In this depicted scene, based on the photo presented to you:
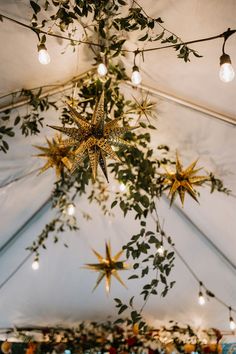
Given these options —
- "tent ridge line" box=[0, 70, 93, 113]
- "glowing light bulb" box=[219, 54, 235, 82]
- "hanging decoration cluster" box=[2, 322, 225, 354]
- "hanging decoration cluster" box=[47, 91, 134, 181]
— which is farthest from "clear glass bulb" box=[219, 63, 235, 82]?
"hanging decoration cluster" box=[2, 322, 225, 354]

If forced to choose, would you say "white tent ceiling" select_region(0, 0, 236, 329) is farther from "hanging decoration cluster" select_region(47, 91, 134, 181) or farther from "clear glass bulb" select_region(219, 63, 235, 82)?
"hanging decoration cluster" select_region(47, 91, 134, 181)

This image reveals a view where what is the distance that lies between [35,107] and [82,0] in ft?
2.58

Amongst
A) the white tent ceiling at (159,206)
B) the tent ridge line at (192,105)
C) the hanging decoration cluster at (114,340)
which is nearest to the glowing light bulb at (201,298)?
the white tent ceiling at (159,206)

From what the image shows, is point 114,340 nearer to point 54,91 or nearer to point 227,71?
point 54,91

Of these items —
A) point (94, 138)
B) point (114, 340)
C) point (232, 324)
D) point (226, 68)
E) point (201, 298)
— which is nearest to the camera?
point (226, 68)

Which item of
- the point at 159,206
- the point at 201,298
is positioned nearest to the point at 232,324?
the point at 201,298

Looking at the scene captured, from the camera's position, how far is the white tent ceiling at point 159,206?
178cm

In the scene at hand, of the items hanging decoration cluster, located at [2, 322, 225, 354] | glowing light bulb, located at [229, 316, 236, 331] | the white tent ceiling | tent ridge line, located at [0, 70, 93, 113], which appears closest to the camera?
the white tent ceiling

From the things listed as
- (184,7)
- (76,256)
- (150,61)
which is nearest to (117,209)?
(76,256)

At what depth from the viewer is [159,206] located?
3.40 meters

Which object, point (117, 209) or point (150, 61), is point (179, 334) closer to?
point (117, 209)

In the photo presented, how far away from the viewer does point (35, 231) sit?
3496 millimetres

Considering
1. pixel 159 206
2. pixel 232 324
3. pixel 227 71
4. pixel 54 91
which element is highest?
pixel 54 91

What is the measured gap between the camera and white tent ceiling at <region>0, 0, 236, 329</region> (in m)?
1.78
